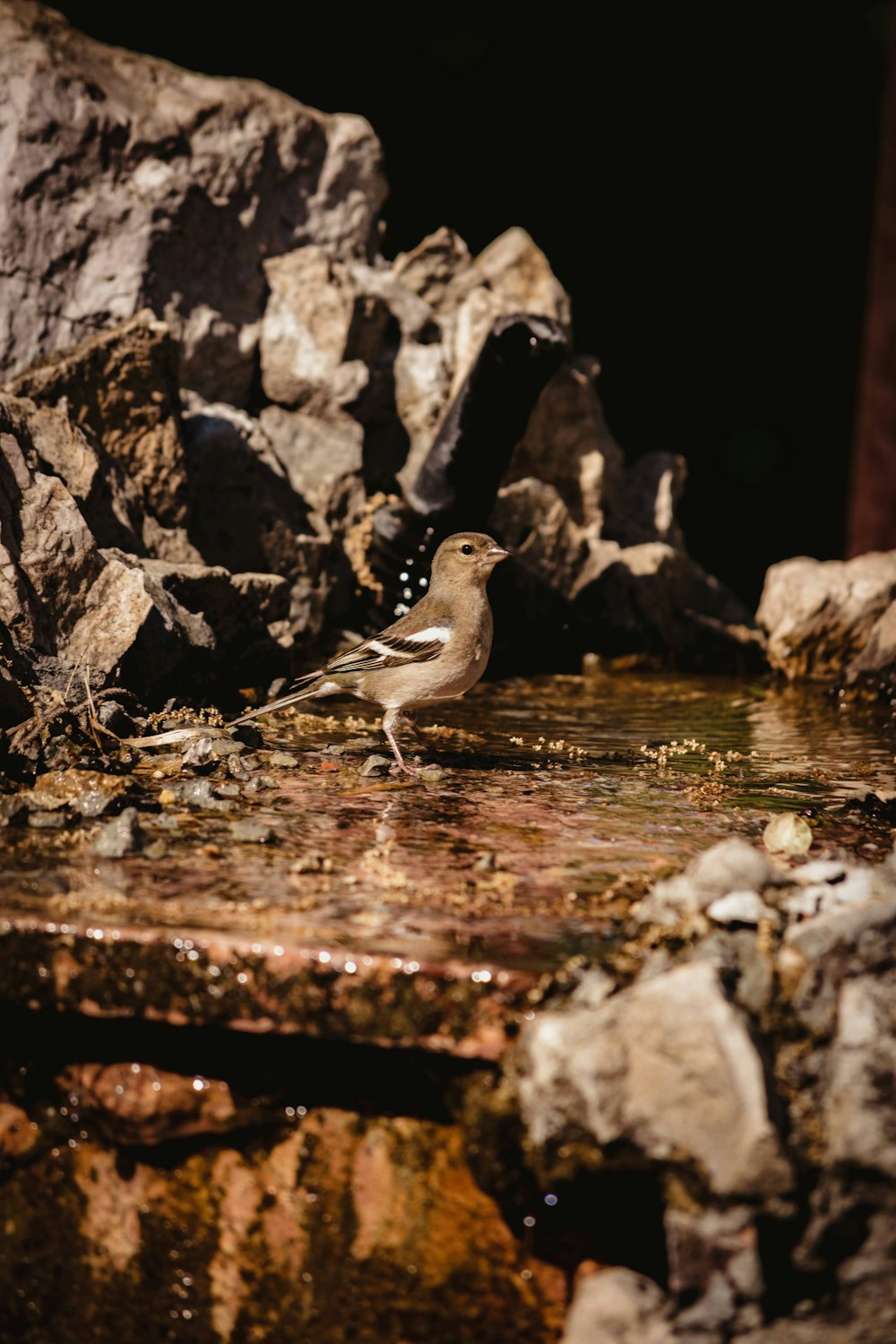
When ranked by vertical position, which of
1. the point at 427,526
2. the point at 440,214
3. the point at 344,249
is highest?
the point at 440,214

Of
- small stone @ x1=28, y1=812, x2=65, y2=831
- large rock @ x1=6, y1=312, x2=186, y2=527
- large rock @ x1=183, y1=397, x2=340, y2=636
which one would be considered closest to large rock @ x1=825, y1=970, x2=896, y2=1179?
small stone @ x1=28, y1=812, x2=65, y2=831

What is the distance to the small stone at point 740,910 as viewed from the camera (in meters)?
2.19

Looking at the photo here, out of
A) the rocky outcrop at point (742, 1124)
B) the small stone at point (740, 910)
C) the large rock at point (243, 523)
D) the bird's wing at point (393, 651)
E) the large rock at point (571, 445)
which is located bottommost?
the rocky outcrop at point (742, 1124)

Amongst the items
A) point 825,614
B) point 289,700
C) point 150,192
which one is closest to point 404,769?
point 289,700

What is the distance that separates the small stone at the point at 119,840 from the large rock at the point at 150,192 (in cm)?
391

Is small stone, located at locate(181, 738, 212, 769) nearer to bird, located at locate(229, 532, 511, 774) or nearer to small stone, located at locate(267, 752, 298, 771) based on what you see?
small stone, located at locate(267, 752, 298, 771)

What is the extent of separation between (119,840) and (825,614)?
485 cm

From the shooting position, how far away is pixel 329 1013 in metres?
2.11

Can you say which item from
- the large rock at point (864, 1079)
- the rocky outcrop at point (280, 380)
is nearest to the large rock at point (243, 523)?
the rocky outcrop at point (280, 380)

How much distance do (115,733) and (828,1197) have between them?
8.61 ft

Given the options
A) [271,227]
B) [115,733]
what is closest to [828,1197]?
[115,733]

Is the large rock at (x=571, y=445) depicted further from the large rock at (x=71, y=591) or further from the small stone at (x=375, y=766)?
the small stone at (x=375, y=766)

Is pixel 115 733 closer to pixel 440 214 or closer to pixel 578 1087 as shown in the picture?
pixel 578 1087

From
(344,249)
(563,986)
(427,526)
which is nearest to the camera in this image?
(563,986)
